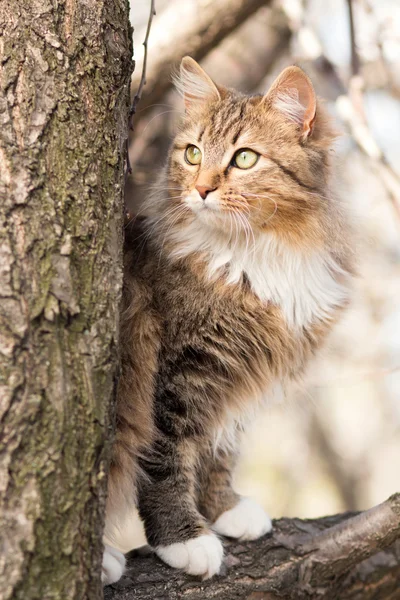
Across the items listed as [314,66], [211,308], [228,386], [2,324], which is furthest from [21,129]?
[314,66]

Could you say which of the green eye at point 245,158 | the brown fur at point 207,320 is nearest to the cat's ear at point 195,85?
the brown fur at point 207,320

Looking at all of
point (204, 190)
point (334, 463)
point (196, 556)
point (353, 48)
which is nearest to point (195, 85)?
point (204, 190)

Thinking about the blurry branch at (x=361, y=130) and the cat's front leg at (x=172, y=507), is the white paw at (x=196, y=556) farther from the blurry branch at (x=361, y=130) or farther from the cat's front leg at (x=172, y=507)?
Result: the blurry branch at (x=361, y=130)

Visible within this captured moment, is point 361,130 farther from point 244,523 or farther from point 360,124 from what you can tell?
point 244,523

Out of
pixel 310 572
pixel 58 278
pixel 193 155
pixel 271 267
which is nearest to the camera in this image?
pixel 58 278

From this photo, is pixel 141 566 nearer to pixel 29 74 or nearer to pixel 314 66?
pixel 29 74

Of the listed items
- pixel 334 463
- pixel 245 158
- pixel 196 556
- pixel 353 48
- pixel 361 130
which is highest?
pixel 353 48

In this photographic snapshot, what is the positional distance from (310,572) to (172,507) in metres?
0.50

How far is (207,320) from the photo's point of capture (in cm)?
214

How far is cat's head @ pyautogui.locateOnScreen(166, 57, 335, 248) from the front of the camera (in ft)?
6.95

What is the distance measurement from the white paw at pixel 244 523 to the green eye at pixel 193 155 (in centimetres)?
132

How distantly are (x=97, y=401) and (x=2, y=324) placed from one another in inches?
10.7

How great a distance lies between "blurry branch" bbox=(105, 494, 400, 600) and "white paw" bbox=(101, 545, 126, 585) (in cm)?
3

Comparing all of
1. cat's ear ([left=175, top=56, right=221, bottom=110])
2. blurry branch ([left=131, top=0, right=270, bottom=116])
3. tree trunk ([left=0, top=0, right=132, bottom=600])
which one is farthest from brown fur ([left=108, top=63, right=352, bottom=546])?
blurry branch ([left=131, top=0, right=270, bottom=116])
